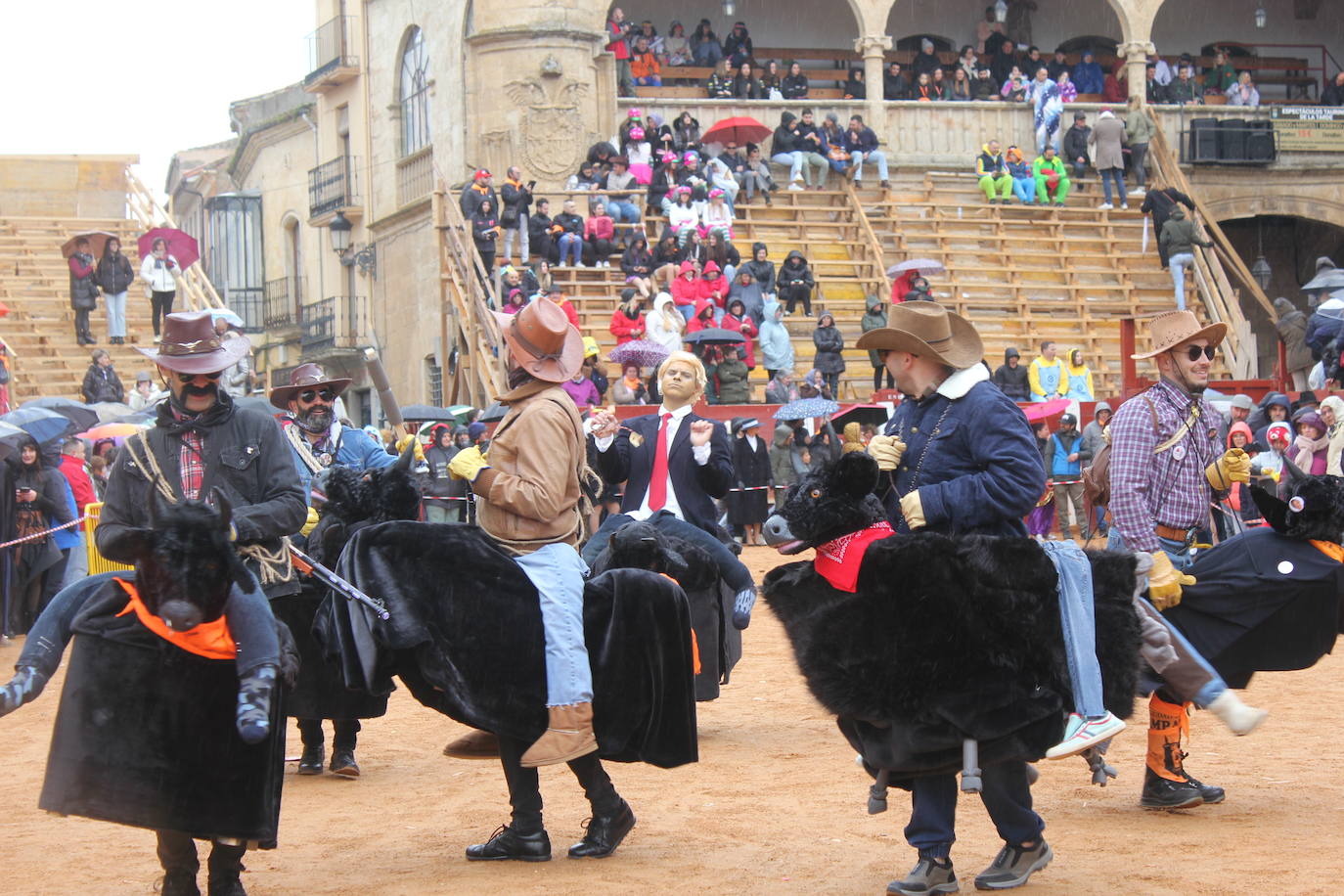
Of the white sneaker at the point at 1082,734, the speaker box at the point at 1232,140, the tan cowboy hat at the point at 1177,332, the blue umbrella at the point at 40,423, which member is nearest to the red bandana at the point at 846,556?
the white sneaker at the point at 1082,734

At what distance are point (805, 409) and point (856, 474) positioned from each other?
1585 centimetres

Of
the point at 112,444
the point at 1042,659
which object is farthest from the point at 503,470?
the point at 112,444

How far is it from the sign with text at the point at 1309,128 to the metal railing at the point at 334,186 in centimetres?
1838

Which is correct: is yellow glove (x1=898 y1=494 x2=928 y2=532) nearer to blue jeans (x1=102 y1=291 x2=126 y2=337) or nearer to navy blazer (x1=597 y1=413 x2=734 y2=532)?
navy blazer (x1=597 y1=413 x2=734 y2=532)

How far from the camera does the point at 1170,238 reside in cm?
2816

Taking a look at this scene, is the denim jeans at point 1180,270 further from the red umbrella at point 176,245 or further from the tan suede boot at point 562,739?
the tan suede boot at point 562,739

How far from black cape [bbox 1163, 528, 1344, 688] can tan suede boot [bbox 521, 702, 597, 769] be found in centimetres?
245

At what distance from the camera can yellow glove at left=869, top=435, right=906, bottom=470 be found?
6254mm

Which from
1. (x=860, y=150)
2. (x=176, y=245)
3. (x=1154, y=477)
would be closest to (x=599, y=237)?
(x=860, y=150)

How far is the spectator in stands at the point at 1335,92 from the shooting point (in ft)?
113

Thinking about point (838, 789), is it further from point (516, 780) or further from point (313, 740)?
point (313, 740)

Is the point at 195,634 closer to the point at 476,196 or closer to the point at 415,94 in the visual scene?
the point at 476,196

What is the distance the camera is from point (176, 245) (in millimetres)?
28641

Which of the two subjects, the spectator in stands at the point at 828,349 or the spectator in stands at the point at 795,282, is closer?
the spectator in stands at the point at 828,349
